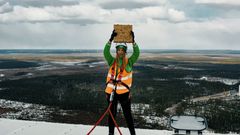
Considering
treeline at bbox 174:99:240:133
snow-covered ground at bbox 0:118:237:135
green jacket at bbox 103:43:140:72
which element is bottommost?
treeline at bbox 174:99:240:133


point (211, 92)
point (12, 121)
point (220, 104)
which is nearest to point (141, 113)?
point (220, 104)

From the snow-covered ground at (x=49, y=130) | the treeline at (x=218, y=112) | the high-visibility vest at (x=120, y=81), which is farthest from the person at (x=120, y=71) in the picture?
the treeline at (x=218, y=112)

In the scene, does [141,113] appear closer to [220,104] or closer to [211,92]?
[220,104]

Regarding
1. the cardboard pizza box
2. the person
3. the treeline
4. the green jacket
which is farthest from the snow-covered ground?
the treeline

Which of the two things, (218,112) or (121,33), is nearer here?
(121,33)

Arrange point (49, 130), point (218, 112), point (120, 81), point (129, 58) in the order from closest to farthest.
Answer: point (120, 81)
point (129, 58)
point (49, 130)
point (218, 112)

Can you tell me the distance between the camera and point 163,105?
190 ft

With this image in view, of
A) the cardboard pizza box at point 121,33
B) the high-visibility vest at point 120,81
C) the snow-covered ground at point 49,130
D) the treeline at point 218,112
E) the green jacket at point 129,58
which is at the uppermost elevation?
the cardboard pizza box at point 121,33

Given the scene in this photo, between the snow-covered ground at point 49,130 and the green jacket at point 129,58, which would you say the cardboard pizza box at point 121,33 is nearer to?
the green jacket at point 129,58

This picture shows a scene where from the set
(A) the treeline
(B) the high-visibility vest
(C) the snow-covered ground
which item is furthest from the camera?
(A) the treeline

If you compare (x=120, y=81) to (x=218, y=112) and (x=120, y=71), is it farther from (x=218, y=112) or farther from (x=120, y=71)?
(x=218, y=112)

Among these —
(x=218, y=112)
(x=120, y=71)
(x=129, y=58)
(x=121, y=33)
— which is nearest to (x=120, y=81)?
(x=120, y=71)

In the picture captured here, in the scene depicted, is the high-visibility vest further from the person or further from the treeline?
the treeline

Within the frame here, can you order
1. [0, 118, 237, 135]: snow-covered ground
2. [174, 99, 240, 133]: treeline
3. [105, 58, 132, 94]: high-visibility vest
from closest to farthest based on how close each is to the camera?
[105, 58, 132, 94]: high-visibility vest < [0, 118, 237, 135]: snow-covered ground < [174, 99, 240, 133]: treeline
